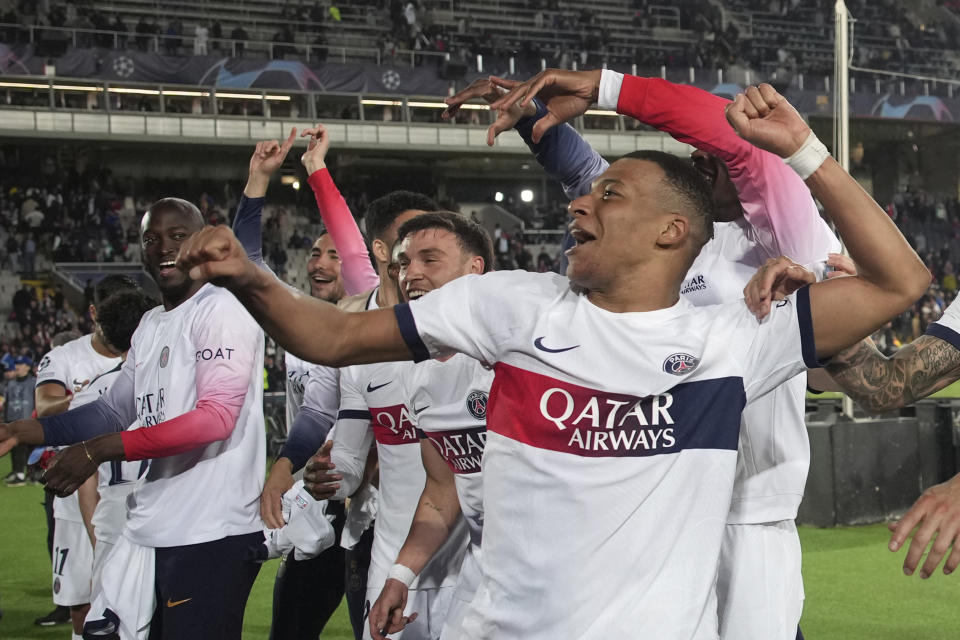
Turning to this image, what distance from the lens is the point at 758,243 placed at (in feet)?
10.3

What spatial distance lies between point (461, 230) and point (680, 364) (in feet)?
4.32

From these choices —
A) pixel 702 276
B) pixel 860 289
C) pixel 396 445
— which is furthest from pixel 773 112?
pixel 396 445

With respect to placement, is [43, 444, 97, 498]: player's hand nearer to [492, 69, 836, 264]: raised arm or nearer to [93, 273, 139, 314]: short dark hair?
[492, 69, 836, 264]: raised arm

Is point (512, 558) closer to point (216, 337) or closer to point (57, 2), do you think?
point (216, 337)

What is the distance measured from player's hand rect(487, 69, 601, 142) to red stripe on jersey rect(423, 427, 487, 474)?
2.83 ft

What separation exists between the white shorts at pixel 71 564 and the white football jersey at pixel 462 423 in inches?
150

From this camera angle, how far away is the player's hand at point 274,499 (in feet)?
12.6

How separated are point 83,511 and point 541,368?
16.3ft

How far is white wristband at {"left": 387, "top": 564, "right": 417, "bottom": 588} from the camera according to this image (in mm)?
3174

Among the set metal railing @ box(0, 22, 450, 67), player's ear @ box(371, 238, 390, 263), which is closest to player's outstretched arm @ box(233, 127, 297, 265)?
player's ear @ box(371, 238, 390, 263)

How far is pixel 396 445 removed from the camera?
380 centimetres

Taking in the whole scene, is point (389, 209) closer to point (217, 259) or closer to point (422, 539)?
point (422, 539)

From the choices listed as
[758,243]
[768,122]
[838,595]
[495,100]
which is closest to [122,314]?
[495,100]

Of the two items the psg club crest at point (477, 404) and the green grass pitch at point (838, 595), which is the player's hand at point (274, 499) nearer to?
the psg club crest at point (477, 404)
